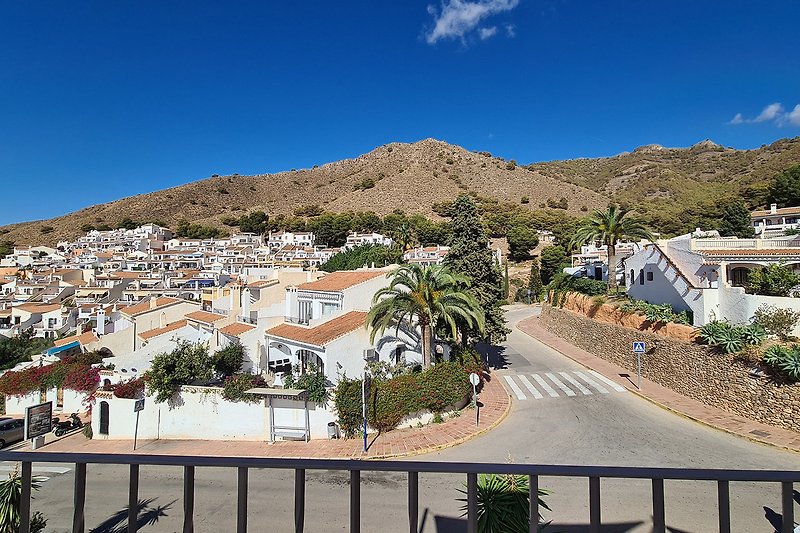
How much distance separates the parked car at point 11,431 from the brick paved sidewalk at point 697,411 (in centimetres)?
2527

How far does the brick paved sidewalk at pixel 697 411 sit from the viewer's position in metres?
12.4

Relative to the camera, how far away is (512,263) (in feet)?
196

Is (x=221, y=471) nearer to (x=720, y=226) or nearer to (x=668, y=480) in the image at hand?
(x=668, y=480)

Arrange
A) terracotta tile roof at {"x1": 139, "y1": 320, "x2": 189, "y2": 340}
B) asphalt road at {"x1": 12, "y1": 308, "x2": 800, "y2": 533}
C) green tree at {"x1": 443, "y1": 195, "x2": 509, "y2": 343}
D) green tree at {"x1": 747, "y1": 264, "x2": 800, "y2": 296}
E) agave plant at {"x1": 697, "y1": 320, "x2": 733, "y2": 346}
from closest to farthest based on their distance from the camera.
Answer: asphalt road at {"x1": 12, "y1": 308, "x2": 800, "y2": 533}
agave plant at {"x1": 697, "y1": 320, "x2": 733, "y2": 346}
green tree at {"x1": 747, "y1": 264, "x2": 800, "y2": 296}
green tree at {"x1": 443, "y1": 195, "x2": 509, "y2": 343}
terracotta tile roof at {"x1": 139, "y1": 320, "x2": 189, "y2": 340}

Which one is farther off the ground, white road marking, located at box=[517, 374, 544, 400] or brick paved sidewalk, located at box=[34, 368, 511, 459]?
white road marking, located at box=[517, 374, 544, 400]

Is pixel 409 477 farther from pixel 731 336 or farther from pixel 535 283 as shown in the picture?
pixel 535 283

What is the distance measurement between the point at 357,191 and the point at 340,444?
9312 cm

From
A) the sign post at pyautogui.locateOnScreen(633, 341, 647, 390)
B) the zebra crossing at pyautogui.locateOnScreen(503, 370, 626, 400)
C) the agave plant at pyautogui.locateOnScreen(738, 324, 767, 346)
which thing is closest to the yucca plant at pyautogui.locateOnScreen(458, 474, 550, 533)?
the agave plant at pyautogui.locateOnScreen(738, 324, 767, 346)

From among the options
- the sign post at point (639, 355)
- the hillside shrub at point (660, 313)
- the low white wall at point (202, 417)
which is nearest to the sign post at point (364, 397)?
the low white wall at point (202, 417)

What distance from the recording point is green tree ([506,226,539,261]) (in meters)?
58.5

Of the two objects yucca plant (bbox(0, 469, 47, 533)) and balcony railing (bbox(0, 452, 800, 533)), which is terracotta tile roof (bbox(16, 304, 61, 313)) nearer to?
yucca plant (bbox(0, 469, 47, 533))

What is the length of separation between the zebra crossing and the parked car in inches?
806

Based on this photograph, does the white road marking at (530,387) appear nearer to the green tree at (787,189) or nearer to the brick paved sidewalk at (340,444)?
the brick paved sidewalk at (340,444)

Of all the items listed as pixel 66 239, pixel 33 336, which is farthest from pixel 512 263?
pixel 66 239
